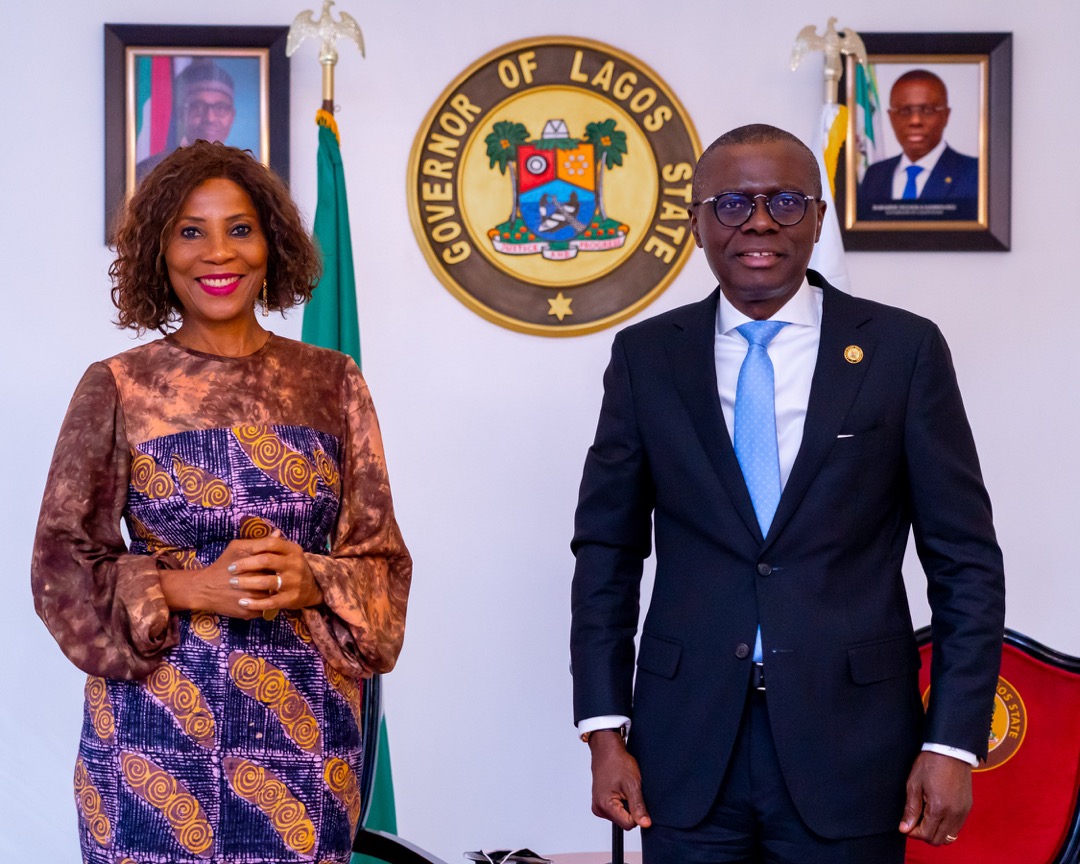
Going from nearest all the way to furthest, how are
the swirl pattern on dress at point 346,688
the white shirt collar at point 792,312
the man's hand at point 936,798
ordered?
the man's hand at point 936,798 → the white shirt collar at point 792,312 → the swirl pattern on dress at point 346,688

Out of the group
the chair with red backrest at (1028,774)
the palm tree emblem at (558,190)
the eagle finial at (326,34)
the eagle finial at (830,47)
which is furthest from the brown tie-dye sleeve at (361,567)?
the eagle finial at (830,47)

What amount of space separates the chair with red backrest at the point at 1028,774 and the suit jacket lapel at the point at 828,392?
0.94m

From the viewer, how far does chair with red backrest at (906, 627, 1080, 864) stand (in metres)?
2.62

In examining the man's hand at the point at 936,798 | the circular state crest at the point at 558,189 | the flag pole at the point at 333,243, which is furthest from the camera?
the circular state crest at the point at 558,189

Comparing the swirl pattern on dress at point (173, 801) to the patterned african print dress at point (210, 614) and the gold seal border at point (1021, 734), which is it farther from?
the gold seal border at point (1021, 734)

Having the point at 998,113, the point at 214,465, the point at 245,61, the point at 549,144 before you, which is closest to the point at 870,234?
the point at 998,113

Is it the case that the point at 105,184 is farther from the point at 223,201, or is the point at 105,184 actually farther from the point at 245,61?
the point at 223,201

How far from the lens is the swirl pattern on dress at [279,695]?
79.0 inches

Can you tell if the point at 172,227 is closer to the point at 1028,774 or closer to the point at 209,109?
the point at 209,109

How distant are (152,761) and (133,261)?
2.69 feet

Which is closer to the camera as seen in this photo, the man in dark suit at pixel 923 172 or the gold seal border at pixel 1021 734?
the gold seal border at pixel 1021 734

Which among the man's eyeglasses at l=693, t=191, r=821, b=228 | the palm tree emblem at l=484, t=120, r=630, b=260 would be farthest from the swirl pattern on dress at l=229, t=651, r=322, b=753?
the palm tree emblem at l=484, t=120, r=630, b=260

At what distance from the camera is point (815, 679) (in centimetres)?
179

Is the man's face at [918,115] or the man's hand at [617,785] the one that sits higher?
the man's face at [918,115]
